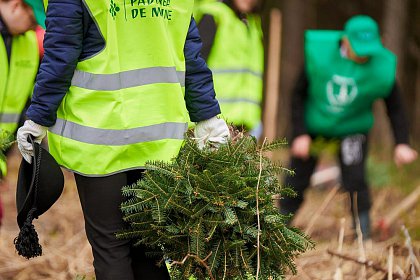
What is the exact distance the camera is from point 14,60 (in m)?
5.00

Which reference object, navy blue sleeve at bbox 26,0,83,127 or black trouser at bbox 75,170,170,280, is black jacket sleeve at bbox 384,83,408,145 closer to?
black trouser at bbox 75,170,170,280

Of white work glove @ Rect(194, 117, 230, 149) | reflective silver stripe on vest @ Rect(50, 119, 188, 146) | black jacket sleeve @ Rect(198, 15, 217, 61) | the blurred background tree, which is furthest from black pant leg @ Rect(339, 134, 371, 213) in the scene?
the blurred background tree

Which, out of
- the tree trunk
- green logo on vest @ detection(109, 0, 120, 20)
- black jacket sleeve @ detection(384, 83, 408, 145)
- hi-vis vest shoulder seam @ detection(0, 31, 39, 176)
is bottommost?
the tree trunk

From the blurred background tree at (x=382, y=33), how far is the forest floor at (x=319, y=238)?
322cm

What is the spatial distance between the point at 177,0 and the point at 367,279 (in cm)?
204

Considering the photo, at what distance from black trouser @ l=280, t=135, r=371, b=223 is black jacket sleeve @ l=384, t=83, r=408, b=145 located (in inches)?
9.7

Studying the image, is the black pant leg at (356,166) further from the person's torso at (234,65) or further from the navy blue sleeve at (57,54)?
the navy blue sleeve at (57,54)

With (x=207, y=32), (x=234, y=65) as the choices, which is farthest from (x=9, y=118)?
(x=234, y=65)

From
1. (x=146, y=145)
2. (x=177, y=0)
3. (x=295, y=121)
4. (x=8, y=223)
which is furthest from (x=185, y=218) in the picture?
(x=8, y=223)

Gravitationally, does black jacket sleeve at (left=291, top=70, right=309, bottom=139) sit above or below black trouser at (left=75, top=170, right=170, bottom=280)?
below

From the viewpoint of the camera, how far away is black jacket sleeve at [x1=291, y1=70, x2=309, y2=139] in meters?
6.35

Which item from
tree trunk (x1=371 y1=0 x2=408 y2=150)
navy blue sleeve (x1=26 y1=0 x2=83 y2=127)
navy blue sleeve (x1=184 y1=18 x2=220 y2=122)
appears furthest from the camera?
tree trunk (x1=371 y1=0 x2=408 y2=150)

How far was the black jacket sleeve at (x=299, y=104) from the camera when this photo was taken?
635 centimetres

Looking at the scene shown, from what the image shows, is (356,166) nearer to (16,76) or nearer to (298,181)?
(298,181)
